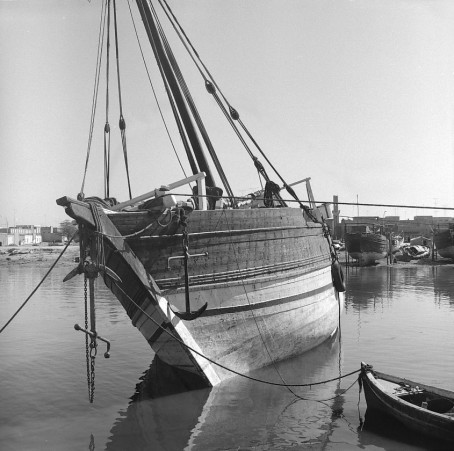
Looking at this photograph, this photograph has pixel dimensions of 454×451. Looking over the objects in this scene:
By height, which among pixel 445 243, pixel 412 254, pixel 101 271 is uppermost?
pixel 101 271

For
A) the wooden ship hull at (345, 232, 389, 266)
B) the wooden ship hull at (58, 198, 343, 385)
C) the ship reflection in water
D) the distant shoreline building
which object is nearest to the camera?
the ship reflection in water

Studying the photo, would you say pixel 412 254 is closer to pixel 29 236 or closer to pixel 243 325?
pixel 243 325

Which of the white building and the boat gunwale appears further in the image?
the white building

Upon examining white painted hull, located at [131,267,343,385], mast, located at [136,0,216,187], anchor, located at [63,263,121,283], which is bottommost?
white painted hull, located at [131,267,343,385]

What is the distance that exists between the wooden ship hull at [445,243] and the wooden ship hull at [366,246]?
591 cm

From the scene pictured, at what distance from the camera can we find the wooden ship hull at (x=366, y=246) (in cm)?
3791

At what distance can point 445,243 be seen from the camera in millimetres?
40750

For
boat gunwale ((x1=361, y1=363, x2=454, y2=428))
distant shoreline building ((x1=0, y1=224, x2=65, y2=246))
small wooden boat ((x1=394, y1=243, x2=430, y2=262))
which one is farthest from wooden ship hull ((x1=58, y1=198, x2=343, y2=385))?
distant shoreline building ((x1=0, y1=224, x2=65, y2=246))

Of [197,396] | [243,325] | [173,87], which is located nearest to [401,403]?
[243,325]

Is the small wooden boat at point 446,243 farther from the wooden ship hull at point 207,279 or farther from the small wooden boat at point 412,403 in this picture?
the small wooden boat at point 412,403

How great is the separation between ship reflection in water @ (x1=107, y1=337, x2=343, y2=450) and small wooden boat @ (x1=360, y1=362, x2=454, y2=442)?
2.49ft

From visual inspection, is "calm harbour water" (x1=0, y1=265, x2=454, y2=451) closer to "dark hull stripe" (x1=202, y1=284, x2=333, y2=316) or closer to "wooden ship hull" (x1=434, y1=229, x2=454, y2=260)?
"dark hull stripe" (x1=202, y1=284, x2=333, y2=316)

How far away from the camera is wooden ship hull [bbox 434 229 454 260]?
4031 cm

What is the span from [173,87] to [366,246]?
29981 mm
